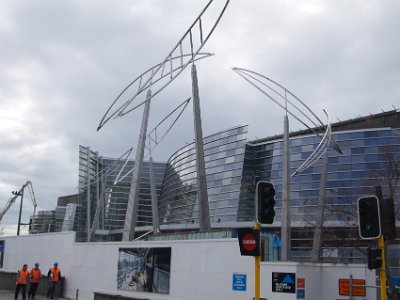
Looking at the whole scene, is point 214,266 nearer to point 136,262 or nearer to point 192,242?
point 192,242

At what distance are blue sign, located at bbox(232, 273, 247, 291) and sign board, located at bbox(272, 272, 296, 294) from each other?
1.34 meters

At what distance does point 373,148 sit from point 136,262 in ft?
170

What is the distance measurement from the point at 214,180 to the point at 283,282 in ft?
215

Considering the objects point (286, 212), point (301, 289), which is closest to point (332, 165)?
point (286, 212)

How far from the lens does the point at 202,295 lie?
1936 centimetres

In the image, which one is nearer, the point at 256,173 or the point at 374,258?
the point at 374,258

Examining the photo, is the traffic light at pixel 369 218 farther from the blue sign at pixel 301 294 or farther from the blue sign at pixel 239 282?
the blue sign at pixel 239 282

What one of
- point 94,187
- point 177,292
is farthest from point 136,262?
point 94,187

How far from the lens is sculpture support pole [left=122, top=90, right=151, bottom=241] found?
119 feet

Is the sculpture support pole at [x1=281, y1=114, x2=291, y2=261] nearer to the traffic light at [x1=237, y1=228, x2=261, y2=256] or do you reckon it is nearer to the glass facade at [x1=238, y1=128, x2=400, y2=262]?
the traffic light at [x1=237, y1=228, x2=261, y2=256]

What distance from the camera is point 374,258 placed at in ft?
34.0

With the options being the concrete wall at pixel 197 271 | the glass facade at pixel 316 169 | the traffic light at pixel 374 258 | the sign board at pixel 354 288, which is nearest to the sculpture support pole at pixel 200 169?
the concrete wall at pixel 197 271

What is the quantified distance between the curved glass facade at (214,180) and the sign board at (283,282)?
57.6 meters

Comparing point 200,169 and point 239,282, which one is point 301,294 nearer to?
point 239,282
